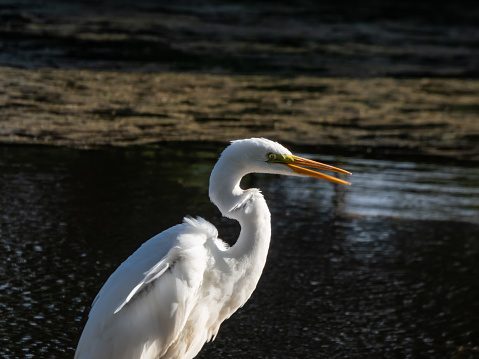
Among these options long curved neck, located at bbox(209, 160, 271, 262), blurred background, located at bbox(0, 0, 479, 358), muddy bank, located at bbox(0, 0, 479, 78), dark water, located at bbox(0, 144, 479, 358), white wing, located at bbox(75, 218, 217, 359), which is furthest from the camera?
muddy bank, located at bbox(0, 0, 479, 78)

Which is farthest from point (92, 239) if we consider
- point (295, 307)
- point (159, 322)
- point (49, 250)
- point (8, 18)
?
point (8, 18)

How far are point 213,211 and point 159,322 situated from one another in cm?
285

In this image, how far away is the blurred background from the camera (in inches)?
181

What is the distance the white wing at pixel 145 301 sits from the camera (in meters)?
3.31

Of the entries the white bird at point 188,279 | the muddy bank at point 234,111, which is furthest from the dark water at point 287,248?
the white bird at point 188,279

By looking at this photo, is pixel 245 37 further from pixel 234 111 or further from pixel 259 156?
pixel 259 156

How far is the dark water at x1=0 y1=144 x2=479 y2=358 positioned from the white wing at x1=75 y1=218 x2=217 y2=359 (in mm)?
803

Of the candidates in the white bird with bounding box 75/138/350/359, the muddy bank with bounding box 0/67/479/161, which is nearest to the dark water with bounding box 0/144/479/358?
the muddy bank with bounding box 0/67/479/161

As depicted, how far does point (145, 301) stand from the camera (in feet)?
11.0

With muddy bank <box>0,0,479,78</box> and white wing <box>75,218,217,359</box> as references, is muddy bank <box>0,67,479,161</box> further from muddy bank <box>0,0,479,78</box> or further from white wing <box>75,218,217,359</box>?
white wing <box>75,218,217,359</box>

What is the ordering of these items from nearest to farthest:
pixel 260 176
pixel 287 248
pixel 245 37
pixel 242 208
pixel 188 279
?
1. pixel 188 279
2. pixel 242 208
3. pixel 287 248
4. pixel 260 176
5. pixel 245 37

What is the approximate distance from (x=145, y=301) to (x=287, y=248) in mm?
2397

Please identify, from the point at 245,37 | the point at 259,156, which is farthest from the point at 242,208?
the point at 245,37

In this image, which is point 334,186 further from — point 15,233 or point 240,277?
point 240,277
